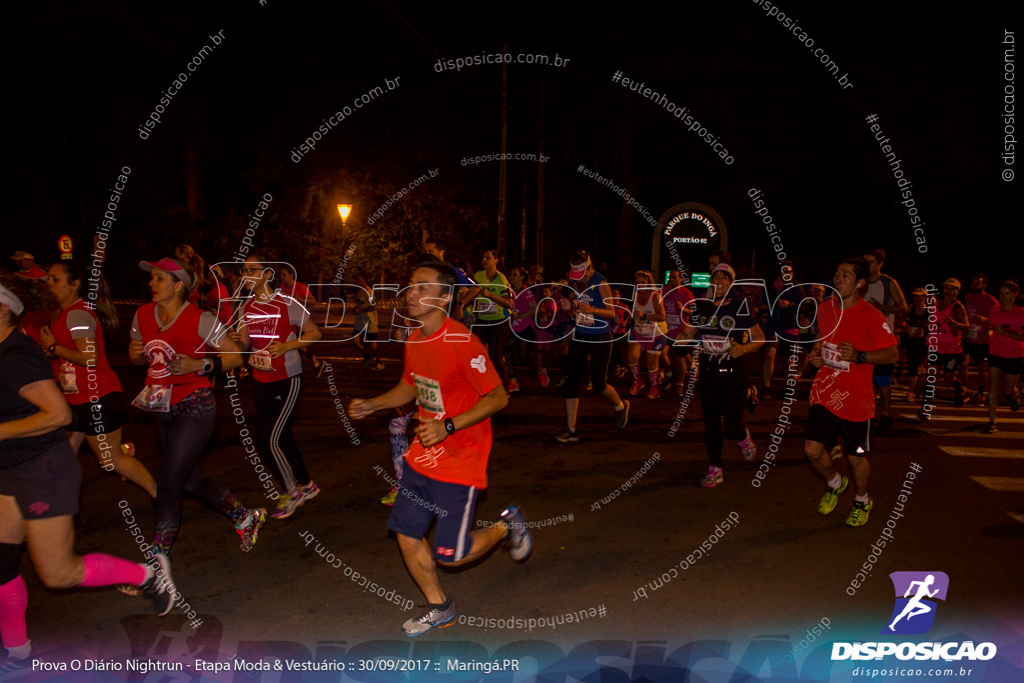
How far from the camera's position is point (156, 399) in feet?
15.4

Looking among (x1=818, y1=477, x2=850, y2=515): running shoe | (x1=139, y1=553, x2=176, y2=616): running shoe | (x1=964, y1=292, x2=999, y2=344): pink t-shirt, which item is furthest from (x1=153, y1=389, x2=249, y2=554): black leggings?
(x1=964, y1=292, x2=999, y2=344): pink t-shirt

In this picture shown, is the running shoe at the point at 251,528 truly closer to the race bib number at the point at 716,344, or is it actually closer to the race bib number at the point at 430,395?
the race bib number at the point at 430,395

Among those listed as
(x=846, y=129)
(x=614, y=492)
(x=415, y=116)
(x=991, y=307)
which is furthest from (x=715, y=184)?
(x=614, y=492)

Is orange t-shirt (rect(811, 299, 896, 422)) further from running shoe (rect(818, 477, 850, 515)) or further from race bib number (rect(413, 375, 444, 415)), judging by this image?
race bib number (rect(413, 375, 444, 415))

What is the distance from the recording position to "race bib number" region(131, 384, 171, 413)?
15.4 feet

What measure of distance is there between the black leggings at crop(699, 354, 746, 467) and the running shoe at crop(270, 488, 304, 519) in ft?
11.7

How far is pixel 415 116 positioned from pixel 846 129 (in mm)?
13745

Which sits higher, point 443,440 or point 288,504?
point 443,440

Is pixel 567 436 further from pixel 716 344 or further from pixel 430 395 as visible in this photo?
pixel 430 395

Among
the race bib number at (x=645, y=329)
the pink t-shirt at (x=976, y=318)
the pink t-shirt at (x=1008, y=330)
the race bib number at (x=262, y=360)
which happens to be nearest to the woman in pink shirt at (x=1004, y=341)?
the pink t-shirt at (x=1008, y=330)

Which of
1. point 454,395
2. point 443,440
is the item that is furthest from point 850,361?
point 443,440

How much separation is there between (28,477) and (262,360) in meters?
2.27

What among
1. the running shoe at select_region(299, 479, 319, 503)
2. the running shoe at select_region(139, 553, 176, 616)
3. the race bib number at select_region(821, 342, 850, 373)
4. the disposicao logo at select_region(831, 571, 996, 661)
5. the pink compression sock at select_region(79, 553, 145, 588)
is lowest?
the disposicao logo at select_region(831, 571, 996, 661)

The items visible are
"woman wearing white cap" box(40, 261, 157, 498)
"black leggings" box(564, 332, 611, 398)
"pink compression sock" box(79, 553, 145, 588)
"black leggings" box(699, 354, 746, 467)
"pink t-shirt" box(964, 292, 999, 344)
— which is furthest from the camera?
"pink t-shirt" box(964, 292, 999, 344)
